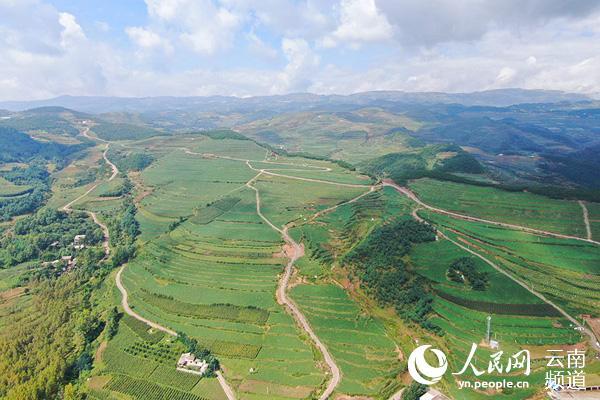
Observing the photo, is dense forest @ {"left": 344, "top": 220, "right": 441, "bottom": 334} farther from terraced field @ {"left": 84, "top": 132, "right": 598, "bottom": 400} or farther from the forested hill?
the forested hill

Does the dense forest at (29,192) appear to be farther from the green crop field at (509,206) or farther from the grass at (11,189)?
the green crop field at (509,206)

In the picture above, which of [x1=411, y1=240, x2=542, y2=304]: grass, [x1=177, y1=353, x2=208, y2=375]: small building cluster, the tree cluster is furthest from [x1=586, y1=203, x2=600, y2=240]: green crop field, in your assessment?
[x1=177, y1=353, x2=208, y2=375]: small building cluster

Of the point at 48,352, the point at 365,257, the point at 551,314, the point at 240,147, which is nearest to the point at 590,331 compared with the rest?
the point at 551,314

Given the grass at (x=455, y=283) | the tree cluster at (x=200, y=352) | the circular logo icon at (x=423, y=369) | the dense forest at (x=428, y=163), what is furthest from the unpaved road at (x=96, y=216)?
the dense forest at (x=428, y=163)

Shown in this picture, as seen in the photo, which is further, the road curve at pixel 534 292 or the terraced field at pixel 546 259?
the terraced field at pixel 546 259

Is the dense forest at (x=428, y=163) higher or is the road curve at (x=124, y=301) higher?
the dense forest at (x=428, y=163)

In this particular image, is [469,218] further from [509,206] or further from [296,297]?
[296,297]
